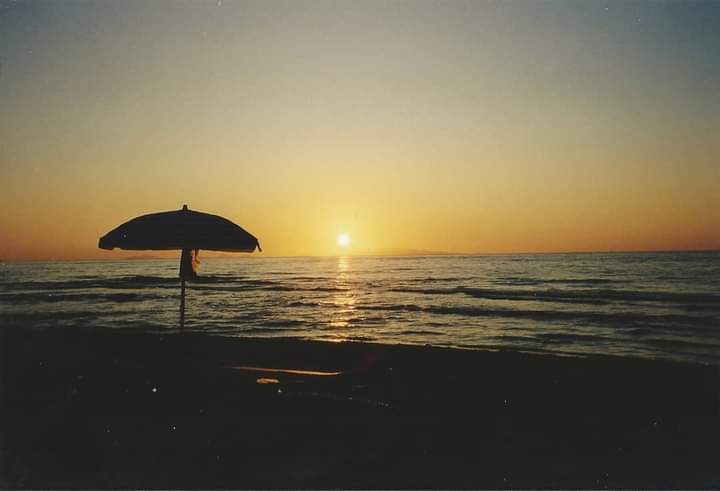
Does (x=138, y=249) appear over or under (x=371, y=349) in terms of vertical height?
over

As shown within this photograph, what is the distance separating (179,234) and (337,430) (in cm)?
349

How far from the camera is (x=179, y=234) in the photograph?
Result: 6.94 meters

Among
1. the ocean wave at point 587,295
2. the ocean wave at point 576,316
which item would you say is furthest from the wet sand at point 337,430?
the ocean wave at point 587,295

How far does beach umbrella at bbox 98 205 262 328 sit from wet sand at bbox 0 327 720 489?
1.70 m

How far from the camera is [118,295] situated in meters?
35.3

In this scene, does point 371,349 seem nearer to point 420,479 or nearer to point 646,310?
point 420,479

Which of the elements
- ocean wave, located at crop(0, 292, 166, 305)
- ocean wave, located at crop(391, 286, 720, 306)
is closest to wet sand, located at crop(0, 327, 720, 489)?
ocean wave, located at crop(391, 286, 720, 306)

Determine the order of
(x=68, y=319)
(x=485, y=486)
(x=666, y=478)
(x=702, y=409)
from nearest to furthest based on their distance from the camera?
(x=485, y=486) < (x=666, y=478) < (x=702, y=409) < (x=68, y=319)

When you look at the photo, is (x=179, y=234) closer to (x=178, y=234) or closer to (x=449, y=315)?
(x=178, y=234)

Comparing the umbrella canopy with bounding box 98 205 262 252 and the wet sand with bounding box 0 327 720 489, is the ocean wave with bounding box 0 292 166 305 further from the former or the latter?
the umbrella canopy with bounding box 98 205 262 252

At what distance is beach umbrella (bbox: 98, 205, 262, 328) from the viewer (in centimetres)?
693

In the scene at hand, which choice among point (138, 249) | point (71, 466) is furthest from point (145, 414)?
point (138, 249)

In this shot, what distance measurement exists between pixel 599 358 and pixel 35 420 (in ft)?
37.4

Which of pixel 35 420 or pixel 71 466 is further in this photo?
pixel 35 420
